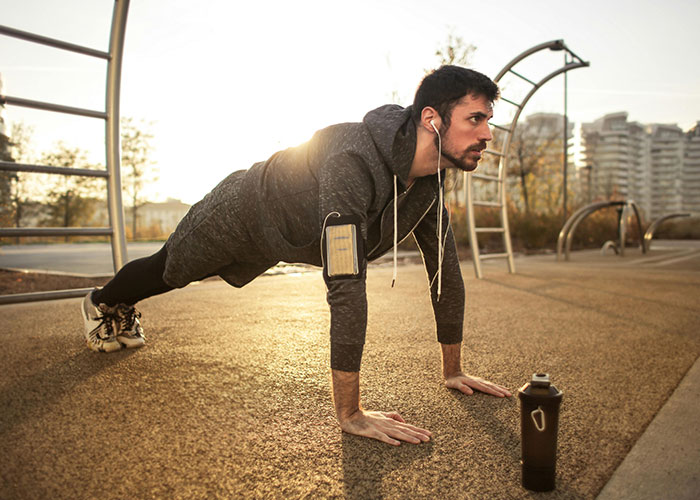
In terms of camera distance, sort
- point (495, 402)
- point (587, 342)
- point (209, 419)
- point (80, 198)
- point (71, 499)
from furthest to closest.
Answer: point (80, 198) < point (587, 342) < point (495, 402) < point (209, 419) < point (71, 499)

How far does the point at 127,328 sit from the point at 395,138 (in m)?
1.63

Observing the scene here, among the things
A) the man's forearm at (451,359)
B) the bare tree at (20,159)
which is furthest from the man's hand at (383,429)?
the bare tree at (20,159)

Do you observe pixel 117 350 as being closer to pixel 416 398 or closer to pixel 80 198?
pixel 416 398

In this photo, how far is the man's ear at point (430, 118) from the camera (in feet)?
5.06

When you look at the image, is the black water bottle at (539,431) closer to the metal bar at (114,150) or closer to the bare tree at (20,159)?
the metal bar at (114,150)

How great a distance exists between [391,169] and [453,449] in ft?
2.64

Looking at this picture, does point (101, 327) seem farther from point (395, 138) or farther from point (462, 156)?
point (462, 156)

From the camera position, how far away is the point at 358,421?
1.41 meters

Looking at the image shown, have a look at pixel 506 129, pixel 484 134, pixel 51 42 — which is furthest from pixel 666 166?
pixel 484 134

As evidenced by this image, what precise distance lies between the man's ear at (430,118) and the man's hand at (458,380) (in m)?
0.79

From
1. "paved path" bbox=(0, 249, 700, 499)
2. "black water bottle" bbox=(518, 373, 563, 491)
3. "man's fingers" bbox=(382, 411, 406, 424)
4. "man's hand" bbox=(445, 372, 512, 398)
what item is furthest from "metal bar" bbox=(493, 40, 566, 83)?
"black water bottle" bbox=(518, 373, 563, 491)

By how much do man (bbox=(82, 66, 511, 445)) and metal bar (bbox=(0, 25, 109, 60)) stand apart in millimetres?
1993

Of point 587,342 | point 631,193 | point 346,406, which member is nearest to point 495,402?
point 346,406

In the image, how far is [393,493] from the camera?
111 cm
